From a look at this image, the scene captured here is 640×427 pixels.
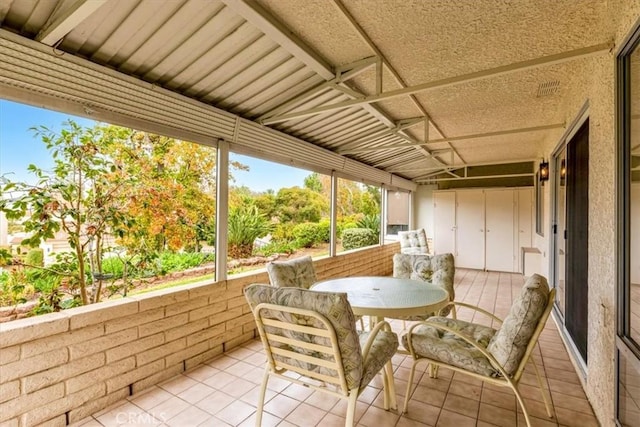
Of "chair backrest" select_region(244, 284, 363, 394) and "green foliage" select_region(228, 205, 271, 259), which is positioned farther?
"green foliage" select_region(228, 205, 271, 259)

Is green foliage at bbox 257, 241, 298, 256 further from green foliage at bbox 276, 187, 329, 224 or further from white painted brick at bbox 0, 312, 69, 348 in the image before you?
white painted brick at bbox 0, 312, 69, 348

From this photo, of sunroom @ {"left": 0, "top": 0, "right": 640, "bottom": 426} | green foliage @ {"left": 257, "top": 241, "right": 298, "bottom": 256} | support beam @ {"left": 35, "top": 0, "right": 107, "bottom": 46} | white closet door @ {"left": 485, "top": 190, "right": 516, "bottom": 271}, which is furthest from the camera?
white closet door @ {"left": 485, "top": 190, "right": 516, "bottom": 271}

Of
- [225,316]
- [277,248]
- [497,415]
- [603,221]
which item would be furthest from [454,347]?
[277,248]

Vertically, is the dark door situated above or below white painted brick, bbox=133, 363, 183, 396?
above

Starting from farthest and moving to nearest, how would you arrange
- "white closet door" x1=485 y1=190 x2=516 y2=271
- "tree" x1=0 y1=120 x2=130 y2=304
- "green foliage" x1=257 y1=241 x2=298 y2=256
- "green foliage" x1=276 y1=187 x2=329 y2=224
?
1. "white closet door" x1=485 y1=190 x2=516 y2=271
2. "green foliage" x1=276 y1=187 x2=329 y2=224
3. "green foliage" x1=257 y1=241 x2=298 y2=256
4. "tree" x1=0 y1=120 x2=130 y2=304

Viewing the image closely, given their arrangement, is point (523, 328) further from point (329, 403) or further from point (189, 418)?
point (189, 418)

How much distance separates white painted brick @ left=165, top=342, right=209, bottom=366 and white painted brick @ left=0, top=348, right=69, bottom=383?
2.42ft

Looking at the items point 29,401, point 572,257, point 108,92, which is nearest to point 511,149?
point 572,257

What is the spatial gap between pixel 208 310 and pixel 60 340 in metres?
1.10

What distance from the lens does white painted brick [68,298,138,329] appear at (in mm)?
1980

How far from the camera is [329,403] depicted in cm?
217

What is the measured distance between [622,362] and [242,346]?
2.87 meters

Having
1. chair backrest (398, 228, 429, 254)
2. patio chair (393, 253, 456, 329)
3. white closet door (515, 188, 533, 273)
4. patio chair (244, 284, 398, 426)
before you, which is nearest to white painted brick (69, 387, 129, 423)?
patio chair (244, 284, 398, 426)

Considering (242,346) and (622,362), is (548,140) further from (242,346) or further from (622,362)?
(242,346)
